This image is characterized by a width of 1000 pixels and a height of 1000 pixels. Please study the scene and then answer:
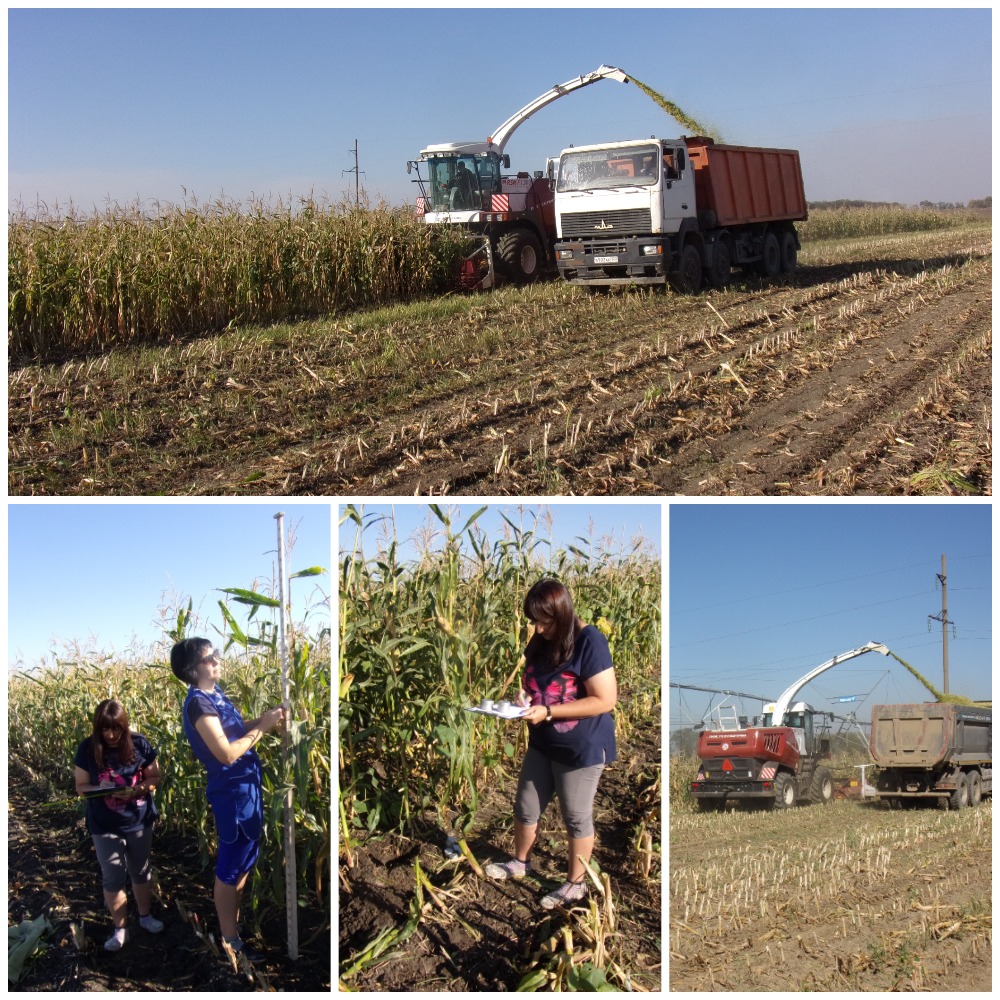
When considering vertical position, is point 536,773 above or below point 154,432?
below

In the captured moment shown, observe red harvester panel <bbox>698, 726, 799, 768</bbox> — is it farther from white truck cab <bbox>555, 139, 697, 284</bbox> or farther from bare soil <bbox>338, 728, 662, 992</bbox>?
white truck cab <bbox>555, 139, 697, 284</bbox>

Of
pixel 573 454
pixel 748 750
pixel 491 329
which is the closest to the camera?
pixel 573 454

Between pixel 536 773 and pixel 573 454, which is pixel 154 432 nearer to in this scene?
pixel 573 454

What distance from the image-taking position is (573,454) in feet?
23.0

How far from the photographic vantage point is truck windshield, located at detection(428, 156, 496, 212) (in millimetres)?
17719

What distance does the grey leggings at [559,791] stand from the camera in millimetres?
3545

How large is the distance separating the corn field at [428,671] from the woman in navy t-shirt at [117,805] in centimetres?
104

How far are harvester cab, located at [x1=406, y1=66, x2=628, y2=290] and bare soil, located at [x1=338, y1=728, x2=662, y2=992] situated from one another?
14.3 metres

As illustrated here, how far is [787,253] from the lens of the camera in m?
20.3

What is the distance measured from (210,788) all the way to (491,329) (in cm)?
885

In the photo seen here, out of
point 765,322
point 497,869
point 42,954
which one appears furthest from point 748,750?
point 42,954

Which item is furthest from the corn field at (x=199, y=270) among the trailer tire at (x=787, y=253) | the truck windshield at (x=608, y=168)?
the trailer tire at (x=787, y=253)

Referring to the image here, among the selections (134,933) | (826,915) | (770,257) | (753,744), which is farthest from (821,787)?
(770,257)

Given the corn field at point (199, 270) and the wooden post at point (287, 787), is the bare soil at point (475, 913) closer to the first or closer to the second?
the wooden post at point (287, 787)
